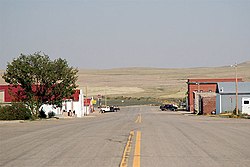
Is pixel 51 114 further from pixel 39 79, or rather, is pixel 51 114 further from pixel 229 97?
pixel 229 97

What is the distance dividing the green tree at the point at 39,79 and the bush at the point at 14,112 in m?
5.12

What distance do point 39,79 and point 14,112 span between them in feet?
24.8

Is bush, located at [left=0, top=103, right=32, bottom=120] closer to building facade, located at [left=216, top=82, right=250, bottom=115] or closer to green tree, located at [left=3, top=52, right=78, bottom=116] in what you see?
green tree, located at [left=3, top=52, right=78, bottom=116]

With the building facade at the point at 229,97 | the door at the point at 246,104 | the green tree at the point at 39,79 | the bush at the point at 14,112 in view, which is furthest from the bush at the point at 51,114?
the door at the point at 246,104

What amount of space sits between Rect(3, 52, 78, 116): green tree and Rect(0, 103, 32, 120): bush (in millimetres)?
5122

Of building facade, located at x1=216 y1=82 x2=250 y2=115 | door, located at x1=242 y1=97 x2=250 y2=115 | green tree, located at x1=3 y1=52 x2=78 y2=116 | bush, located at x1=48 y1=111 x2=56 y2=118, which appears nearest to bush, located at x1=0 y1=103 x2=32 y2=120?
green tree, located at x1=3 y1=52 x2=78 y2=116

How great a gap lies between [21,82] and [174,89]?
397 feet

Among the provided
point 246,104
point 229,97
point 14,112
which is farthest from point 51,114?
point 246,104

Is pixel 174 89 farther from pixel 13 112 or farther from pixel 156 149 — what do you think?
pixel 156 149

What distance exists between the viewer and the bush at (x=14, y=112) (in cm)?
5075

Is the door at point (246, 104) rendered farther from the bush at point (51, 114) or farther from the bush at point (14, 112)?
the bush at point (14, 112)

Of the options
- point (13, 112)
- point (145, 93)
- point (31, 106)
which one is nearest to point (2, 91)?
point (31, 106)

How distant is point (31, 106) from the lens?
58219 mm

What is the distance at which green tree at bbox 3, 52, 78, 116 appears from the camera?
5628cm
